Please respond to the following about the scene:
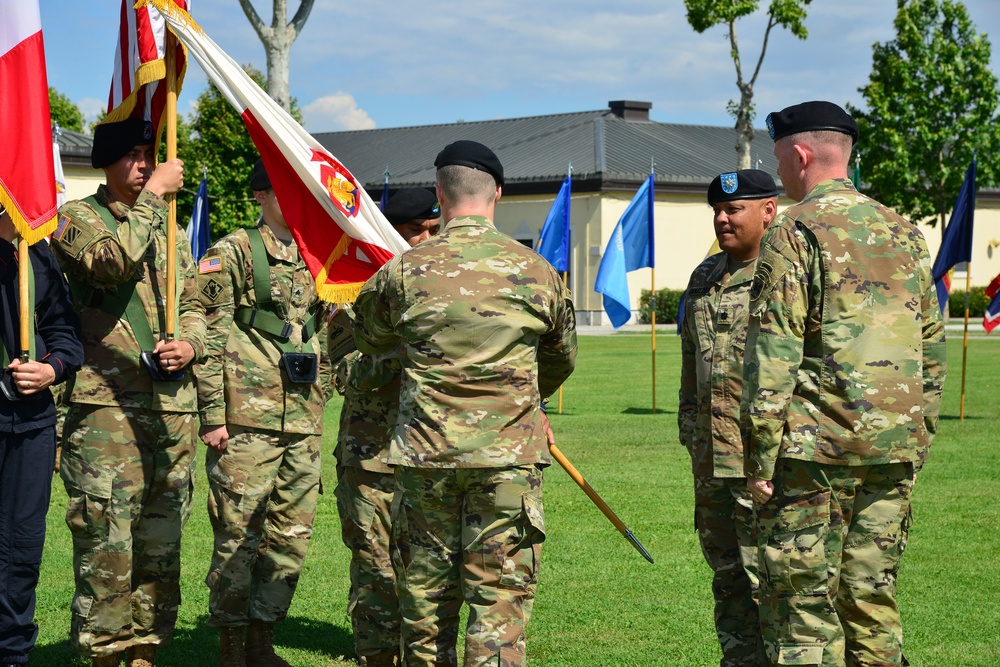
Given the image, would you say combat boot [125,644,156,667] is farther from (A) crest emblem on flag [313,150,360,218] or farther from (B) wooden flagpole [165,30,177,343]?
(A) crest emblem on flag [313,150,360,218]

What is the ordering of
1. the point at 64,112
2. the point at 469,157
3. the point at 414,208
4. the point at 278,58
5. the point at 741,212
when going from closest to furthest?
the point at 469,157, the point at 741,212, the point at 414,208, the point at 278,58, the point at 64,112

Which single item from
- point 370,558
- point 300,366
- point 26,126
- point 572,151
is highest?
point 572,151

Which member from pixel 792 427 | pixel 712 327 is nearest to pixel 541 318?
pixel 792 427

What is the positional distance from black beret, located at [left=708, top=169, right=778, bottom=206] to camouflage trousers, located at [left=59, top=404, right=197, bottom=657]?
306 centimetres

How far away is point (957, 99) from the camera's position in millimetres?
43188

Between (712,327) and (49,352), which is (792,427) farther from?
(49,352)

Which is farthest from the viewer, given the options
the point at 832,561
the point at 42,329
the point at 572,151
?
the point at 572,151

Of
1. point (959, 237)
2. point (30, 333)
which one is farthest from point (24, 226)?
point (959, 237)

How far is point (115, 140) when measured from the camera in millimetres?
5684

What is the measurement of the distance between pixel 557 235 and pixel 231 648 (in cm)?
1310

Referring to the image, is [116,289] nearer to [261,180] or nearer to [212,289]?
[212,289]

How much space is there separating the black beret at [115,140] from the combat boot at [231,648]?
8.37 ft

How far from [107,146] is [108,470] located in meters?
1.64

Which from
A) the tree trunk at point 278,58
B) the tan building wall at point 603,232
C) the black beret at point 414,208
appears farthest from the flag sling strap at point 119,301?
the tan building wall at point 603,232
